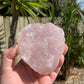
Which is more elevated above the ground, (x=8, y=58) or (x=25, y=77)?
(x=8, y=58)

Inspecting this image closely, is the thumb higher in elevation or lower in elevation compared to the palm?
higher

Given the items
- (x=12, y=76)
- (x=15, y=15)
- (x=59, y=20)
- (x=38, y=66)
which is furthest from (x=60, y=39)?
(x=59, y=20)

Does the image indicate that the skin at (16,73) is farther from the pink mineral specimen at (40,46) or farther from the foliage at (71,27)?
the foliage at (71,27)

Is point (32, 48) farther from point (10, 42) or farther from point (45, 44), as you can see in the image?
Result: point (10, 42)

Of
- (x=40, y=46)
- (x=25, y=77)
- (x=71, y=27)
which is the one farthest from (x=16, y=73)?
(x=71, y=27)

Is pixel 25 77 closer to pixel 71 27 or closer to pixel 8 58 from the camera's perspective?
pixel 8 58

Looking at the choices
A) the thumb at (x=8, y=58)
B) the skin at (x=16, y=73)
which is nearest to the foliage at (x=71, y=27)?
the skin at (x=16, y=73)

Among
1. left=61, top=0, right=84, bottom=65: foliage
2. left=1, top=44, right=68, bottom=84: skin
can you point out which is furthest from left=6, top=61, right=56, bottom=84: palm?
left=61, top=0, right=84, bottom=65: foliage

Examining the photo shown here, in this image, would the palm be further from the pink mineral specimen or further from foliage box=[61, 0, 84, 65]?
foliage box=[61, 0, 84, 65]
